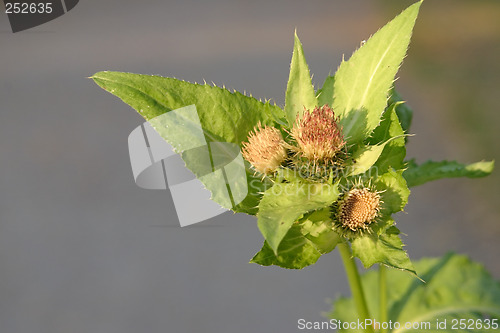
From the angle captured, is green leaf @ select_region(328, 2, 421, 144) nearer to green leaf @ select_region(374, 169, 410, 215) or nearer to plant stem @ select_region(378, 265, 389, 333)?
green leaf @ select_region(374, 169, 410, 215)

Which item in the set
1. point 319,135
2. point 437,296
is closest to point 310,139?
point 319,135

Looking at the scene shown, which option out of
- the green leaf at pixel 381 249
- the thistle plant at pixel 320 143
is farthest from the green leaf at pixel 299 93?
the green leaf at pixel 381 249

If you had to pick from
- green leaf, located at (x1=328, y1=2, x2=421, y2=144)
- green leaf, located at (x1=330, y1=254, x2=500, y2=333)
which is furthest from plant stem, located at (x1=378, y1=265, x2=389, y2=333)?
green leaf, located at (x1=328, y1=2, x2=421, y2=144)

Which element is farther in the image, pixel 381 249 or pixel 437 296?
pixel 437 296

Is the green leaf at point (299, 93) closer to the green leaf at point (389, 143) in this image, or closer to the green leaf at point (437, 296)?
the green leaf at point (389, 143)

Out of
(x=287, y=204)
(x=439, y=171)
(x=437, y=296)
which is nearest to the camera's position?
(x=287, y=204)

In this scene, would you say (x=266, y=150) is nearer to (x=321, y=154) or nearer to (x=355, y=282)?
(x=321, y=154)
